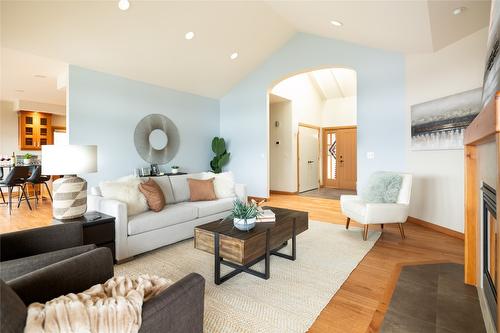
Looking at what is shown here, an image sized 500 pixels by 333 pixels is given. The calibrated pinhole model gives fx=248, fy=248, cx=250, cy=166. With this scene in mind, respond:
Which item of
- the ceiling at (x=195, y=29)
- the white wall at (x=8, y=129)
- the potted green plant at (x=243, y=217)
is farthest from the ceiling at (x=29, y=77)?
the potted green plant at (x=243, y=217)

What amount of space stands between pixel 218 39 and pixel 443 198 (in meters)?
4.45

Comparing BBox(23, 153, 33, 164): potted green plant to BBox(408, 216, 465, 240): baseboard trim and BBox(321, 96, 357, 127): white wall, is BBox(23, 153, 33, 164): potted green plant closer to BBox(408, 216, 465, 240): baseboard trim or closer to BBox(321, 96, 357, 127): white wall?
BBox(321, 96, 357, 127): white wall

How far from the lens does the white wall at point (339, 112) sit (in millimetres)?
7684

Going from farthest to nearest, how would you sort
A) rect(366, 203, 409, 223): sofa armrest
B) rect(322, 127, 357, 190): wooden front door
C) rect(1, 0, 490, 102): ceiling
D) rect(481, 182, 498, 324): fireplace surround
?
rect(322, 127, 357, 190): wooden front door
rect(366, 203, 409, 223): sofa armrest
rect(1, 0, 490, 102): ceiling
rect(481, 182, 498, 324): fireplace surround

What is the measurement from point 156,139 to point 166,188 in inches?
81.1

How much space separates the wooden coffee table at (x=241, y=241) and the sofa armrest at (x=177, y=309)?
833 millimetres

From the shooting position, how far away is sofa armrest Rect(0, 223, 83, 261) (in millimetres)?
1489

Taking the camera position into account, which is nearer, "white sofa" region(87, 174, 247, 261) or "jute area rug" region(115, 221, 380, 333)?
"jute area rug" region(115, 221, 380, 333)

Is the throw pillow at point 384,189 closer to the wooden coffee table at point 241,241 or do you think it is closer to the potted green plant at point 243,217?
the wooden coffee table at point 241,241

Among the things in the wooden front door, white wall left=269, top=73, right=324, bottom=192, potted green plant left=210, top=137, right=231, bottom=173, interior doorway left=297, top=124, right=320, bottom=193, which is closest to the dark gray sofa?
potted green plant left=210, top=137, right=231, bottom=173

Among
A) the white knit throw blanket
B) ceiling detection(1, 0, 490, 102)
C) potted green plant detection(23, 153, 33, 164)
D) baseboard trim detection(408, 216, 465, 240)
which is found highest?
ceiling detection(1, 0, 490, 102)

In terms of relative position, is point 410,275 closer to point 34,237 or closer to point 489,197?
point 489,197

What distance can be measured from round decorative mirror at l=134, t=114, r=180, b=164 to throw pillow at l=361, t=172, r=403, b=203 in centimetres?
396

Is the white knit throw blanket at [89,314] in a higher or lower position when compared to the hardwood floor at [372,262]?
higher
